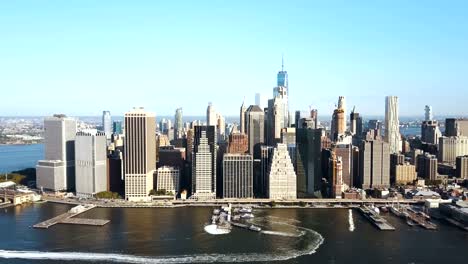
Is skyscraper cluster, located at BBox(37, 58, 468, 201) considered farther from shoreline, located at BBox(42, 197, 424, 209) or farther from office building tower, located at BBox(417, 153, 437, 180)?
shoreline, located at BBox(42, 197, 424, 209)

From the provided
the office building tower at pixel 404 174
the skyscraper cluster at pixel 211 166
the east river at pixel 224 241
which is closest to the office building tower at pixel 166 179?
the skyscraper cluster at pixel 211 166

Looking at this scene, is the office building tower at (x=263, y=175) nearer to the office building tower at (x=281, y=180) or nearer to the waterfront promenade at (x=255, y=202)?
the office building tower at (x=281, y=180)

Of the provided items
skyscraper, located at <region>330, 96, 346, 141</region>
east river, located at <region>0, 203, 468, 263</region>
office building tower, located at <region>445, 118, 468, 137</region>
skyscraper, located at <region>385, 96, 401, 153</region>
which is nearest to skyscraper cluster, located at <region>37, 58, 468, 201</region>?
east river, located at <region>0, 203, 468, 263</region>

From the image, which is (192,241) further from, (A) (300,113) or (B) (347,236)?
(A) (300,113)

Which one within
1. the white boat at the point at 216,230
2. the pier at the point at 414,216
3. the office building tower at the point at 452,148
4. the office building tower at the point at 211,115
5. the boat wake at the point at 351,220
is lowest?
the boat wake at the point at 351,220

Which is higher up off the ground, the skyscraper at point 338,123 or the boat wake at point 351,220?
the skyscraper at point 338,123

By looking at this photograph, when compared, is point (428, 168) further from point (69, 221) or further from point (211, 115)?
point (69, 221)
